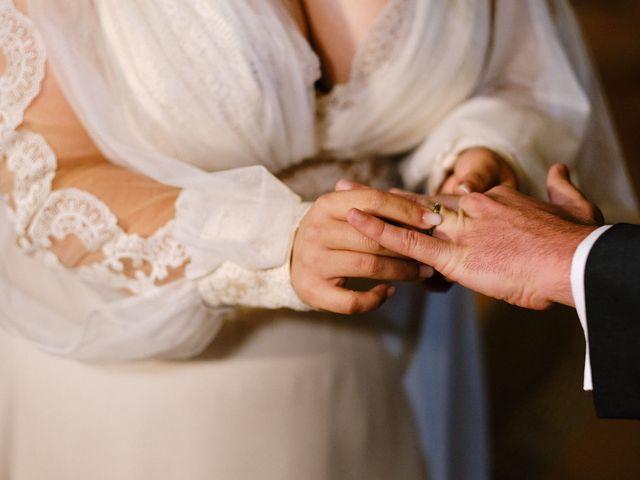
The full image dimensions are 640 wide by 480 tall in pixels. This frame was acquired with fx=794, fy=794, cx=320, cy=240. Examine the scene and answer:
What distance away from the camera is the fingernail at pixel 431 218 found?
2.65 feet

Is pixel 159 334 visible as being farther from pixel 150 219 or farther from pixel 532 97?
pixel 532 97

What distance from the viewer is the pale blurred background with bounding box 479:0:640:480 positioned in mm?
1906

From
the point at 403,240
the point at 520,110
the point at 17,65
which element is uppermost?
the point at 17,65

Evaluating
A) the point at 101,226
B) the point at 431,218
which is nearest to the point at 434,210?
the point at 431,218

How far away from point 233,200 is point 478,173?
12.1 inches

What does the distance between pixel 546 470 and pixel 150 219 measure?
1.65 m

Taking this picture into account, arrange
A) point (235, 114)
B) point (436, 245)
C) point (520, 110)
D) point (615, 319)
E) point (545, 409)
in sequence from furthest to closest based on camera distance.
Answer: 1. point (545, 409)
2. point (520, 110)
3. point (235, 114)
4. point (436, 245)
5. point (615, 319)

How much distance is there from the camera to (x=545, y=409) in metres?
2.01

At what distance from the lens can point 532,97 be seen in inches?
44.2

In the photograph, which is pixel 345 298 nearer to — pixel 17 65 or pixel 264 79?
pixel 264 79

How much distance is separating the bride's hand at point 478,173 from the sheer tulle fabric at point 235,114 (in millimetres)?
20

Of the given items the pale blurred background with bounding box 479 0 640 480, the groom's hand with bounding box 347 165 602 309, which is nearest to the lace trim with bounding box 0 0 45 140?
the groom's hand with bounding box 347 165 602 309

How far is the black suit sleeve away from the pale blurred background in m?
1.16

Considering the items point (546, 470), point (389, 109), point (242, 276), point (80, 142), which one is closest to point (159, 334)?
point (242, 276)
